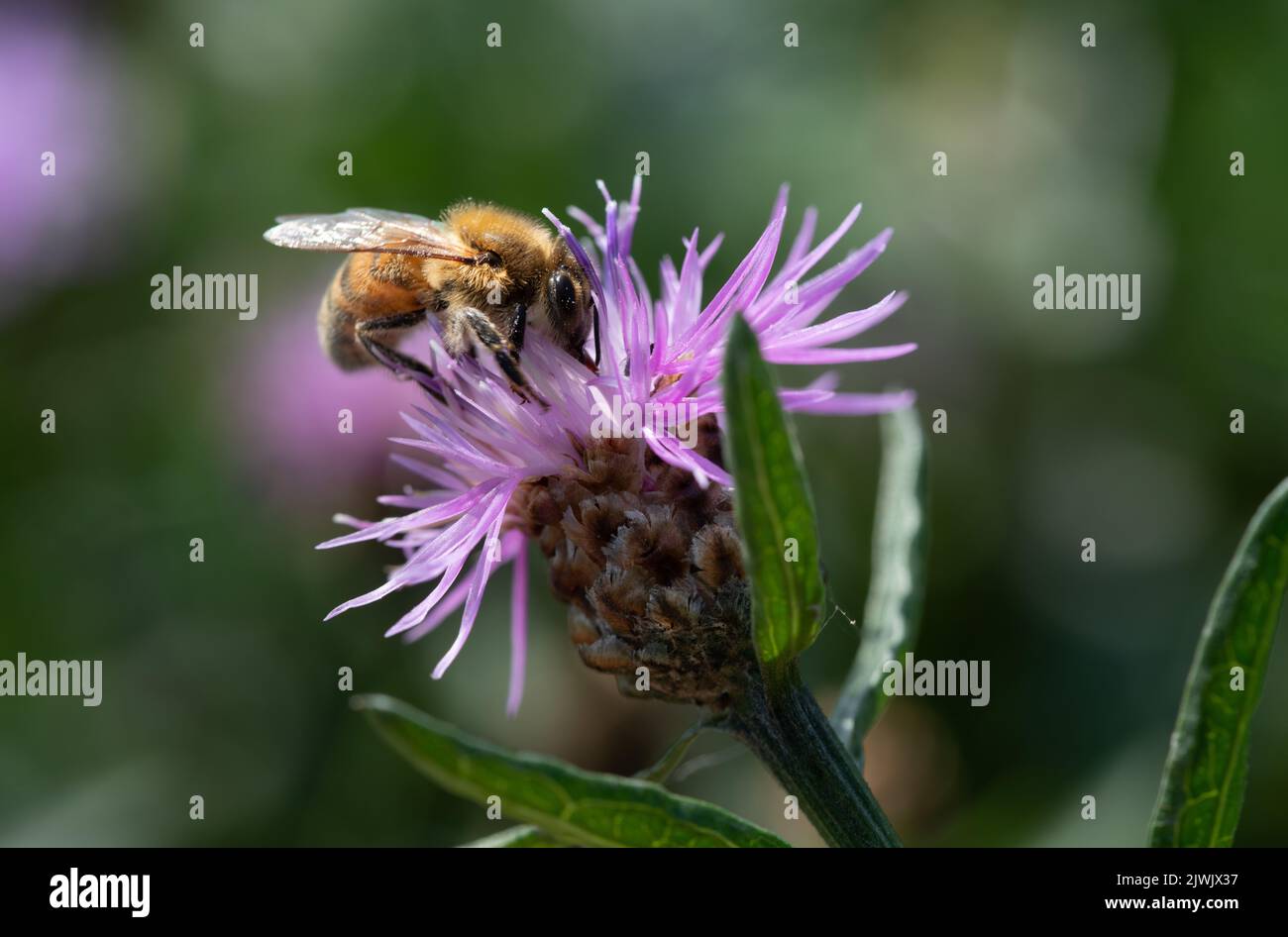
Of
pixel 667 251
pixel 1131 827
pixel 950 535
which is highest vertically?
pixel 667 251

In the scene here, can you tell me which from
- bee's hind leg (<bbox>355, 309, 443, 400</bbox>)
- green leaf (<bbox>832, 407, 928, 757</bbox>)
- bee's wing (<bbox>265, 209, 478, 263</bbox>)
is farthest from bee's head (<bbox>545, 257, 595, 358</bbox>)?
green leaf (<bbox>832, 407, 928, 757</bbox>)

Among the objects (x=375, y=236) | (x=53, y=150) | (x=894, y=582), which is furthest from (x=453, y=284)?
(x=53, y=150)

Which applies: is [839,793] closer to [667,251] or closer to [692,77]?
[667,251]

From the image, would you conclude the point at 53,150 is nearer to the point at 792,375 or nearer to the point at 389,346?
the point at 792,375

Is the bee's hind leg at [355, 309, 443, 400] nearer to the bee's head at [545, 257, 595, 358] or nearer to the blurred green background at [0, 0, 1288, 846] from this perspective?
the bee's head at [545, 257, 595, 358]

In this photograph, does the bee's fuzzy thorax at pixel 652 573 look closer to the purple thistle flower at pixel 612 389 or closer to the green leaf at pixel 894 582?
the purple thistle flower at pixel 612 389
